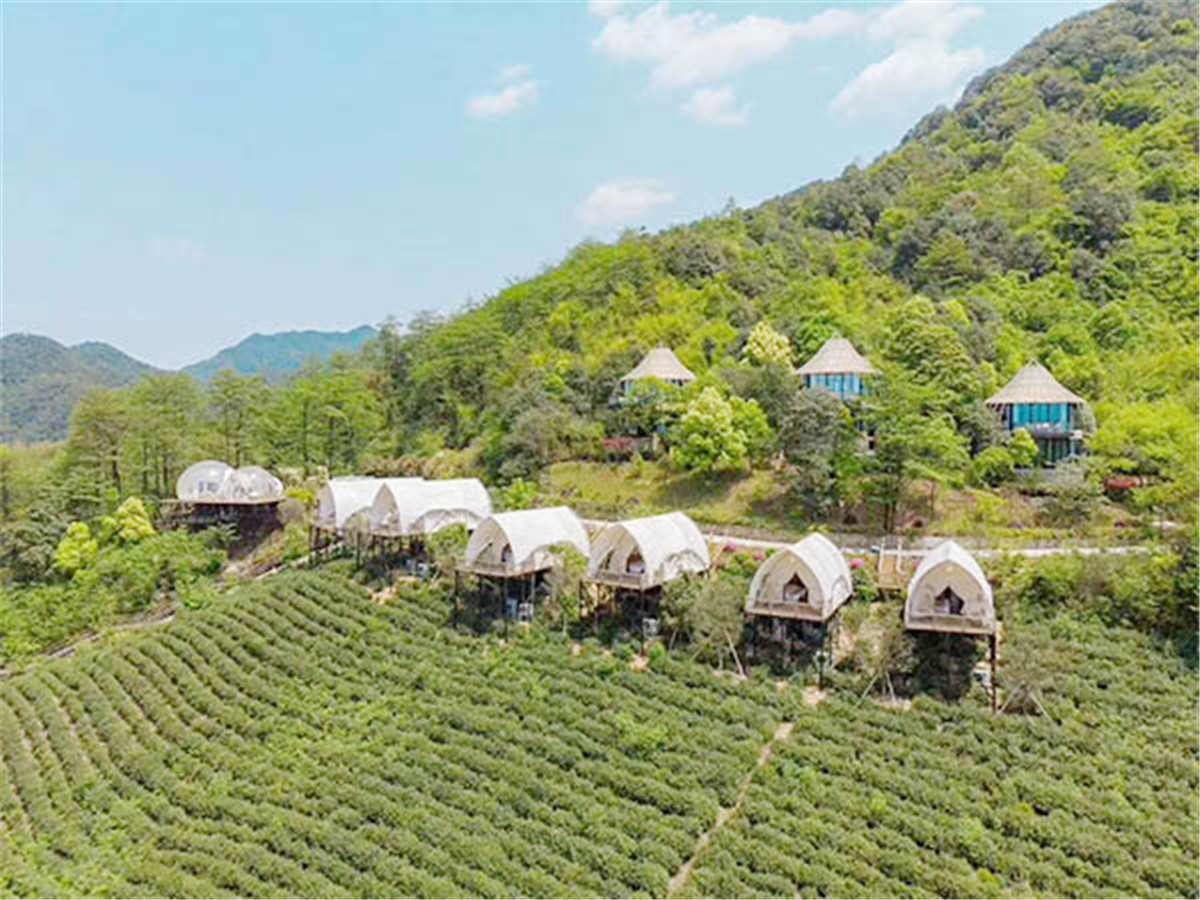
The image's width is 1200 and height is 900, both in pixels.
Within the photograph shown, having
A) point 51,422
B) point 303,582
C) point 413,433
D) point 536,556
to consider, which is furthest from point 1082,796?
point 51,422

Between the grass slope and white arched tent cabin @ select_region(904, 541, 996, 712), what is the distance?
183 centimetres

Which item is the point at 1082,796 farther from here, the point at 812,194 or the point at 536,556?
the point at 812,194

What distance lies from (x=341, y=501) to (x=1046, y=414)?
30.2m

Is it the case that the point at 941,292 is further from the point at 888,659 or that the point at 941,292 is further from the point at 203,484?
the point at 203,484

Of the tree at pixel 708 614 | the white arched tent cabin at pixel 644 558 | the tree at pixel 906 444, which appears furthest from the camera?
the tree at pixel 906 444

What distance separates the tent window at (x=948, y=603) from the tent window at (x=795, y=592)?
341 cm

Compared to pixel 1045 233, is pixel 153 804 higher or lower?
lower

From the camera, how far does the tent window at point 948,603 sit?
2153cm

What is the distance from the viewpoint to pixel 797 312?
49.2 meters

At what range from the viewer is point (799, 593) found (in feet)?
74.5

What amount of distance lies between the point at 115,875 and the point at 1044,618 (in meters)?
24.6

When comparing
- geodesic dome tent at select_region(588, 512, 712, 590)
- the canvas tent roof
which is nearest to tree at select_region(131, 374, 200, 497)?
the canvas tent roof

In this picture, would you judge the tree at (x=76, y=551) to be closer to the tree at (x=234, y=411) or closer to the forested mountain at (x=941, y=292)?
the tree at (x=234, y=411)

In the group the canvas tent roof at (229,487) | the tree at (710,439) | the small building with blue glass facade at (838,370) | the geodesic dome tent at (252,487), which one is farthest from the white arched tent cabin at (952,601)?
the canvas tent roof at (229,487)
